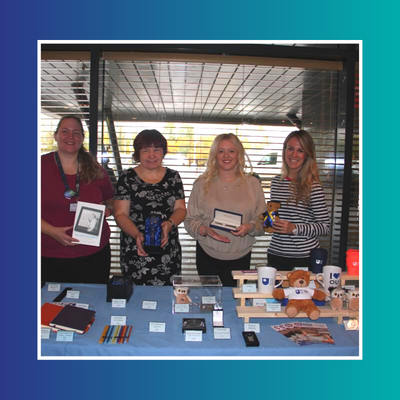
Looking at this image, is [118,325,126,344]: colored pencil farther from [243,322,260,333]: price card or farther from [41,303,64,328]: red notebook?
[243,322,260,333]: price card

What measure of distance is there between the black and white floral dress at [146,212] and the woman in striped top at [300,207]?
0.71 m

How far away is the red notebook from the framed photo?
519 millimetres

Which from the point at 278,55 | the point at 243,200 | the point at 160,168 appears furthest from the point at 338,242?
the point at 160,168

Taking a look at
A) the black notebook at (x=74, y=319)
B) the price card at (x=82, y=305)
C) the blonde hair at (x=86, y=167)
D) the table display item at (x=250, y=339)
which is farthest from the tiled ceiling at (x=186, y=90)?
the table display item at (x=250, y=339)

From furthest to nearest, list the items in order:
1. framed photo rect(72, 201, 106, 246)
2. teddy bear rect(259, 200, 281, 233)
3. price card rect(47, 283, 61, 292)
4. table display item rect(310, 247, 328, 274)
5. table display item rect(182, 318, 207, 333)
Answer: teddy bear rect(259, 200, 281, 233) → framed photo rect(72, 201, 106, 246) → price card rect(47, 283, 61, 292) → table display item rect(310, 247, 328, 274) → table display item rect(182, 318, 207, 333)

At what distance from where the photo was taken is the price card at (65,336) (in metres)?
1.37

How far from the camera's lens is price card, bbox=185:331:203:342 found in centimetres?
139

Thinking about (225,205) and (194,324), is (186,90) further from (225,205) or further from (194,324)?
(194,324)

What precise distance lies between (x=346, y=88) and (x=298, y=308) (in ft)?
8.48

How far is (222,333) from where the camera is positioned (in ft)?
4.70

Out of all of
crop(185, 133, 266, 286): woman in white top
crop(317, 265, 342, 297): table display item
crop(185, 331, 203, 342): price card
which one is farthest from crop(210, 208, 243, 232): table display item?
crop(185, 331, 203, 342): price card

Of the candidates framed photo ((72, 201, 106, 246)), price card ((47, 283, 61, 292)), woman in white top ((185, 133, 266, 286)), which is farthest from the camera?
woman in white top ((185, 133, 266, 286))

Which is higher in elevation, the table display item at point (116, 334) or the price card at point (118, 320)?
the price card at point (118, 320)

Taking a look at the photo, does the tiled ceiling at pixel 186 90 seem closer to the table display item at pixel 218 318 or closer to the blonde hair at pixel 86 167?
the blonde hair at pixel 86 167
